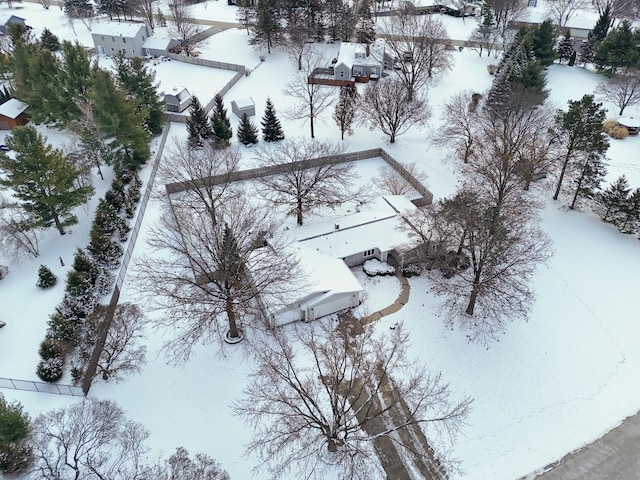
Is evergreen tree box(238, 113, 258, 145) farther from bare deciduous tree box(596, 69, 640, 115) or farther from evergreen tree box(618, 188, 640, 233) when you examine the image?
bare deciduous tree box(596, 69, 640, 115)

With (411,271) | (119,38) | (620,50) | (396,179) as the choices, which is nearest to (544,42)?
(620,50)

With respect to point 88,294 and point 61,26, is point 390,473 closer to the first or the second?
point 88,294

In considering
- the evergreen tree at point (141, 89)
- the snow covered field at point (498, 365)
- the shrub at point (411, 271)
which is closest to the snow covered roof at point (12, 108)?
the evergreen tree at point (141, 89)

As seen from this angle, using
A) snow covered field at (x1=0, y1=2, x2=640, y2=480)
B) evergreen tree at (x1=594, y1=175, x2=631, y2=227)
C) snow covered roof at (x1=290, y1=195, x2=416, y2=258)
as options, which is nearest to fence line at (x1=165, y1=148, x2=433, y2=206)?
snow covered roof at (x1=290, y1=195, x2=416, y2=258)

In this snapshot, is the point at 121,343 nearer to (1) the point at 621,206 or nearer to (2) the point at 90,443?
(2) the point at 90,443

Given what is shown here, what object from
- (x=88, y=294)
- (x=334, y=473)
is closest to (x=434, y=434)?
(x=334, y=473)

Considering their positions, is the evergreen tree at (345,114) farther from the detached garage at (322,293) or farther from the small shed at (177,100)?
the detached garage at (322,293)
